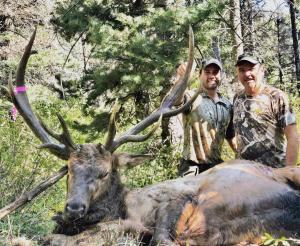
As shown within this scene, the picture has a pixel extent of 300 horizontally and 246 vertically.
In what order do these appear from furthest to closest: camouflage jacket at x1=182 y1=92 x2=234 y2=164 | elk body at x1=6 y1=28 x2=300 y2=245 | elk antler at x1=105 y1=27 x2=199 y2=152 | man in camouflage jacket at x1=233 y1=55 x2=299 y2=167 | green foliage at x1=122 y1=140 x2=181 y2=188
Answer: green foliage at x1=122 y1=140 x2=181 y2=188
camouflage jacket at x1=182 y1=92 x2=234 y2=164
man in camouflage jacket at x1=233 y1=55 x2=299 y2=167
elk antler at x1=105 y1=27 x2=199 y2=152
elk body at x1=6 y1=28 x2=300 y2=245

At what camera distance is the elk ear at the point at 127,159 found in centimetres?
524

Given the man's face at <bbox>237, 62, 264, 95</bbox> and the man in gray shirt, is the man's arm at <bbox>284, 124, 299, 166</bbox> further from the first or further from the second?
the man in gray shirt

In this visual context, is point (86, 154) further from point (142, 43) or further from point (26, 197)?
point (142, 43)

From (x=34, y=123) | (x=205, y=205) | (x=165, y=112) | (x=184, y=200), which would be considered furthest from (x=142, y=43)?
(x=205, y=205)

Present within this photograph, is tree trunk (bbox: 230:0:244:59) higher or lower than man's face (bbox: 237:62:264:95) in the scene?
higher

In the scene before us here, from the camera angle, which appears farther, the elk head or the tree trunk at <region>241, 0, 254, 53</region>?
the tree trunk at <region>241, 0, 254, 53</region>

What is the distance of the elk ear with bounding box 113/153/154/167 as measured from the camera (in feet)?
17.2

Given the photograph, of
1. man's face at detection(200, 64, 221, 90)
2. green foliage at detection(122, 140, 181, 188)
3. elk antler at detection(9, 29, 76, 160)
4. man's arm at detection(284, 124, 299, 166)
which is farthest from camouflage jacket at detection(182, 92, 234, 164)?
elk antler at detection(9, 29, 76, 160)

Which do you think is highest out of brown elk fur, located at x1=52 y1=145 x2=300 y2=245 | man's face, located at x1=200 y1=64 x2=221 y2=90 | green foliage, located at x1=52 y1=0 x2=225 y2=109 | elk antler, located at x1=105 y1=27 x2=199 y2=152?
green foliage, located at x1=52 y1=0 x2=225 y2=109

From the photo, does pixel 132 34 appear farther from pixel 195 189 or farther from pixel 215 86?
pixel 195 189

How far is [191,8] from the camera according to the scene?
870 centimetres

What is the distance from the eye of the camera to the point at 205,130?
6203 millimetres

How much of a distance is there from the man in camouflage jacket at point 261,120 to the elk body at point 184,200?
78cm

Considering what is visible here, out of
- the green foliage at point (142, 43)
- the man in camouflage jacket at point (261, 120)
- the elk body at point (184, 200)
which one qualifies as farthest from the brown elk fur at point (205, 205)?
the green foliage at point (142, 43)
